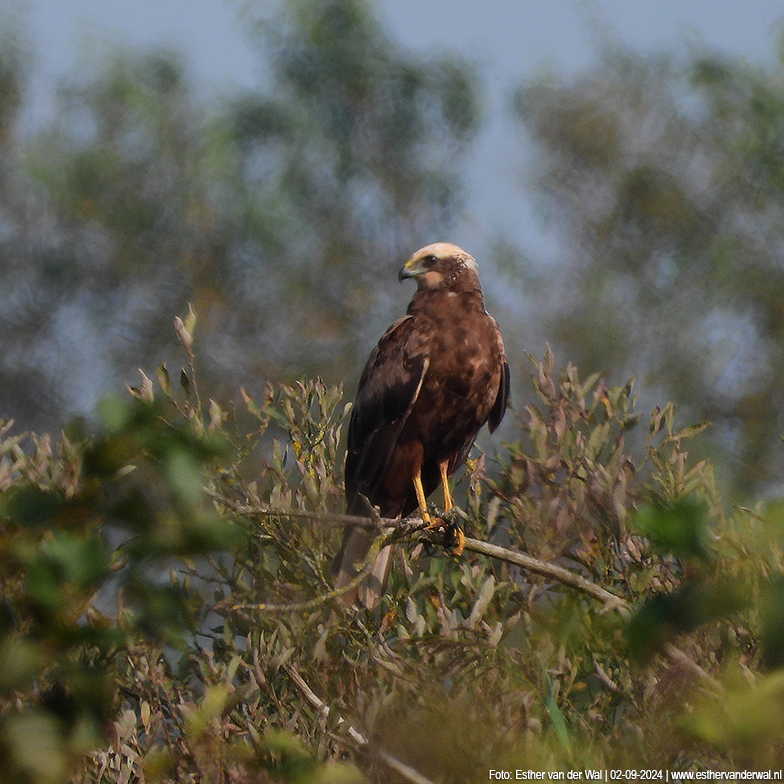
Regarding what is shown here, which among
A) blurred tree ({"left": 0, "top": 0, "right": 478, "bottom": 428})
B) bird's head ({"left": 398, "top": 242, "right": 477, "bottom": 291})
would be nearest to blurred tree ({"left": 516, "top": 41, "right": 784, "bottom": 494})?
blurred tree ({"left": 0, "top": 0, "right": 478, "bottom": 428})

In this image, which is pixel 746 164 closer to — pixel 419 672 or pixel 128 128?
pixel 128 128

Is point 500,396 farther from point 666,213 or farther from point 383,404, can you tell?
point 666,213

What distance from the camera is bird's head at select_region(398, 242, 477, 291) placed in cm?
696

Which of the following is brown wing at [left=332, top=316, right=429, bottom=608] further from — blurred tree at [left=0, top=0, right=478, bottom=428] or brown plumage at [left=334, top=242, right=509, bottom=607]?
blurred tree at [left=0, top=0, right=478, bottom=428]

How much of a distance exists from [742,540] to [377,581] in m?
1.70

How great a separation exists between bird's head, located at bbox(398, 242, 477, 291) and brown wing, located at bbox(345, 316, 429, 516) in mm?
568

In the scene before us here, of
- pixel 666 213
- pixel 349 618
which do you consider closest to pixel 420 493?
pixel 349 618

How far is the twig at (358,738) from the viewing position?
7.72 feet

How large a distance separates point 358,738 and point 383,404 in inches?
129

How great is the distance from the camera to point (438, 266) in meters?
7.09

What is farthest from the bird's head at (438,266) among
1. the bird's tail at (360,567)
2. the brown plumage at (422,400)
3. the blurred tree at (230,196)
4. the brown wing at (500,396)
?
the blurred tree at (230,196)

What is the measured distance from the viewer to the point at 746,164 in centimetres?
2336

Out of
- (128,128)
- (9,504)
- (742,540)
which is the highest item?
(9,504)

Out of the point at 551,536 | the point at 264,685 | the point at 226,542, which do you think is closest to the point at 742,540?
the point at 551,536
